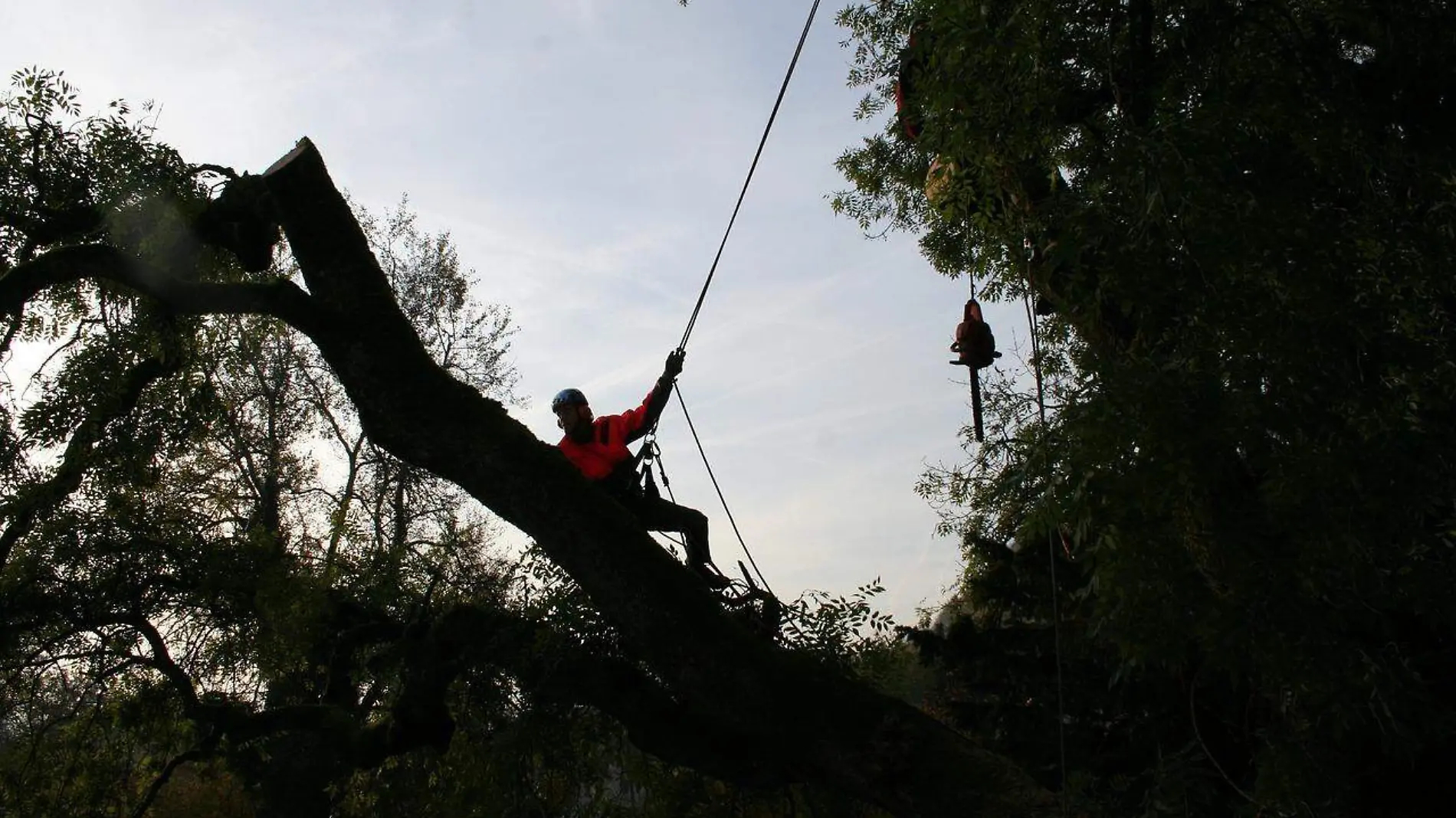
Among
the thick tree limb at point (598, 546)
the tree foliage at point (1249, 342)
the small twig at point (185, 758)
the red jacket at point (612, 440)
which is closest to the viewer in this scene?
the tree foliage at point (1249, 342)

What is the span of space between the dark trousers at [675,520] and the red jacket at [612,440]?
213 mm

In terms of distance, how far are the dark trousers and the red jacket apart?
0.70ft

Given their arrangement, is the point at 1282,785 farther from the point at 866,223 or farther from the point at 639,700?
the point at 866,223

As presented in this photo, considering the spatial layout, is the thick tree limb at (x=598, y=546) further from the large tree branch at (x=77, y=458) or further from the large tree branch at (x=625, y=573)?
the large tree branch at (x=77, y=458)

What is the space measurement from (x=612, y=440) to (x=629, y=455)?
132 millimetres

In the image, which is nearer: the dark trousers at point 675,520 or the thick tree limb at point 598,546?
the thick tree limb at point 598,546

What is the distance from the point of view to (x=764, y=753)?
4.90 meters

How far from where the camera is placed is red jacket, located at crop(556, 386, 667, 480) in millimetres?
6039

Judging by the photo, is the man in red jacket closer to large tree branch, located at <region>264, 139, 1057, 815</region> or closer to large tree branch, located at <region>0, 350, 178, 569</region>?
large tree branch, located at <region>264, 139, 1057, 815</region>

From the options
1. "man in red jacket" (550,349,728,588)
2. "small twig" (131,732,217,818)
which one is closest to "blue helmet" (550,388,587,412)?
"man in red jacket" (550,349,728,588)

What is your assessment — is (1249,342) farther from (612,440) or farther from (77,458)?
(77,458)

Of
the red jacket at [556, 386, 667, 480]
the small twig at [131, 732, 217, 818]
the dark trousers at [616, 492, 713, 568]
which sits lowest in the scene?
the small twig at [131, 732, 217, 818]

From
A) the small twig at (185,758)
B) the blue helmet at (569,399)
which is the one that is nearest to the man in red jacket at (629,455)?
the blue helmet at (569,399)

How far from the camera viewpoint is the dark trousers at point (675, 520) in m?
6.23
